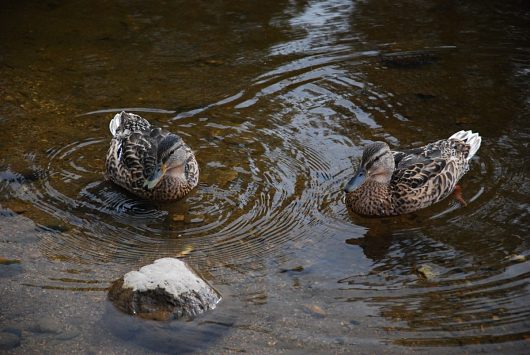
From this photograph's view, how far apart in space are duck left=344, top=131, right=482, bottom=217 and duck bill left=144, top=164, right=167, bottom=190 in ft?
6.20

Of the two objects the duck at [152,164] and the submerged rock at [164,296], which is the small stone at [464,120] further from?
the submerged rock at [164,296]

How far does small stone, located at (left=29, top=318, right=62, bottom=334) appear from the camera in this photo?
611 cm

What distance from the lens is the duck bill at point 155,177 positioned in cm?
794

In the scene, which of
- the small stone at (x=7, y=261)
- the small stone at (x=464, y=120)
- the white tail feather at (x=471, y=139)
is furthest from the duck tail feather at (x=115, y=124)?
the small stone at (x=464, y=120)

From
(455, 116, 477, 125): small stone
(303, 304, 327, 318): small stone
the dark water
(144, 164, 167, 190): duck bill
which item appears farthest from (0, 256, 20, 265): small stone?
(455, 116, 477, 125): small stone

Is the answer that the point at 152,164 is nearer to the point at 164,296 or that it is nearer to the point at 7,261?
the point at 7,261

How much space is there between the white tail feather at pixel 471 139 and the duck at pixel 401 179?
0.21 m

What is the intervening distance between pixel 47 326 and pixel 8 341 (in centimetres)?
32

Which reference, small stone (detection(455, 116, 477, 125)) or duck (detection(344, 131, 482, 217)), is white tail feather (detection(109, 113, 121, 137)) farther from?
small stone (detection(455, 116, 477, 125))

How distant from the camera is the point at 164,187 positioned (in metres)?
8.13

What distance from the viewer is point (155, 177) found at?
7.97 metres

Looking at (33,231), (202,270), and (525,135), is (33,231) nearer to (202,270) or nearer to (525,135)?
(202,270)

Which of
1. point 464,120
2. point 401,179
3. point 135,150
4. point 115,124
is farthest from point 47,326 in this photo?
point 464,120

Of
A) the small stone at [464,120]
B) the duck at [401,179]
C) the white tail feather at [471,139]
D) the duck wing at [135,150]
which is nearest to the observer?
the duck at [401,179]
